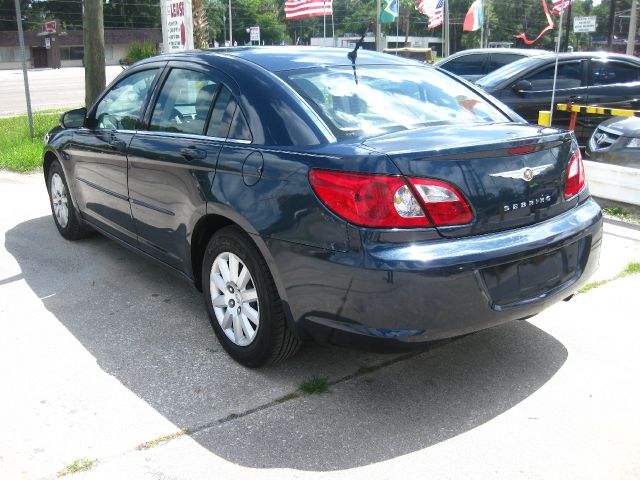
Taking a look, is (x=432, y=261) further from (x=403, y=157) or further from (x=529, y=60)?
(x=529, y=60)

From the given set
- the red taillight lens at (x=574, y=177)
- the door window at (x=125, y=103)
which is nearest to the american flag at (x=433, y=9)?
the door window at (x=125, y=103)

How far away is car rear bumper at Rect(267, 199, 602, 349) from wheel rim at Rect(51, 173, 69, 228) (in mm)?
3326

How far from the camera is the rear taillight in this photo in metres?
2.76

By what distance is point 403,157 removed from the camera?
110 inches

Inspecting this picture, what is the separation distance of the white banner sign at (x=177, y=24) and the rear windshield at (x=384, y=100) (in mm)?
6369

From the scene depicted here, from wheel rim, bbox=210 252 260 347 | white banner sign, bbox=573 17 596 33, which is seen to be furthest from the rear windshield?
white banner sign, bbox=573 17 596 33

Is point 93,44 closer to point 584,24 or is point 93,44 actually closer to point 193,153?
point 193,153

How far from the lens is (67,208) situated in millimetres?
5691

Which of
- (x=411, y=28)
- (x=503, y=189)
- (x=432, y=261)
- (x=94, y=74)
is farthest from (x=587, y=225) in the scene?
(x=411, y=28)

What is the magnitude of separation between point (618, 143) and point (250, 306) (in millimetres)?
5608

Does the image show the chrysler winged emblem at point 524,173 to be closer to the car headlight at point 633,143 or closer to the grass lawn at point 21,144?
the car headlight at point 633,143

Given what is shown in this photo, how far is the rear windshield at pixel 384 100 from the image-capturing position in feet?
10.8

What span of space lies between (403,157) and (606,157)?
5492mm

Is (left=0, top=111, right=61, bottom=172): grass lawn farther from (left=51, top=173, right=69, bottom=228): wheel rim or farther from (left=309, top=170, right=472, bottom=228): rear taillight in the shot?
(left=309, top=170, right=472, bottom=228): rear taillight
